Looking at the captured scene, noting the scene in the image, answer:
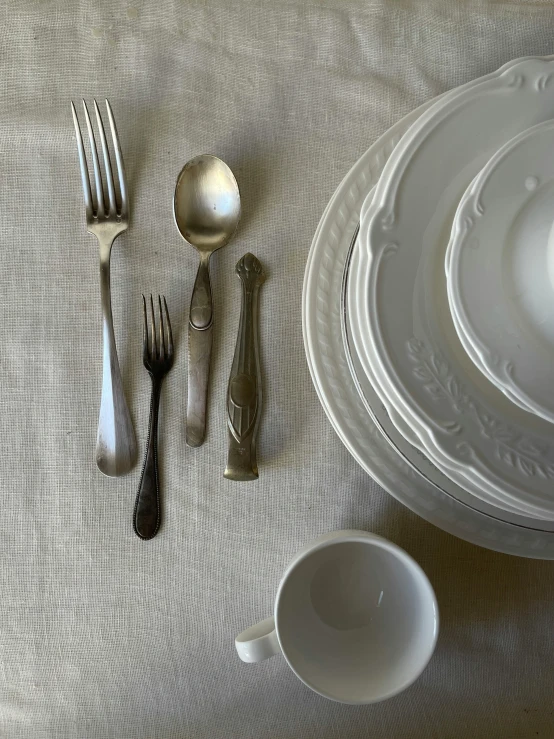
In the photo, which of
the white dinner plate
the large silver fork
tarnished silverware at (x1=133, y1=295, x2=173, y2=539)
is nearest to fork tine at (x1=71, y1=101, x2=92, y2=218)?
the large silver fork

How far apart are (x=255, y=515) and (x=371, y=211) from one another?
0.27 metres

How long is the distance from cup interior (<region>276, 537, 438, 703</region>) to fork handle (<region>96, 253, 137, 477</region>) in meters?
0.17

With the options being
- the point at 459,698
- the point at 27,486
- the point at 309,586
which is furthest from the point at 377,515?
the point at 27,486

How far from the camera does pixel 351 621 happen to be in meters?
0.46

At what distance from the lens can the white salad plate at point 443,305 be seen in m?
0.32

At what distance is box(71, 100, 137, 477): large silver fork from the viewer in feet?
1.51

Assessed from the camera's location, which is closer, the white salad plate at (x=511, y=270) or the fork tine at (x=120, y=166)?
the white salad plate at (x=511, y=270)

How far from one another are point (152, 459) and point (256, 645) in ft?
0.55

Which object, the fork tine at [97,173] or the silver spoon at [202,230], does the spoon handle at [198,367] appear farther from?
the fork tine at [97,173]

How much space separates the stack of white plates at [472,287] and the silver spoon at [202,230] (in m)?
0.15

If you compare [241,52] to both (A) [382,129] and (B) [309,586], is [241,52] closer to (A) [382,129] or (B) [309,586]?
(A) [382,129]

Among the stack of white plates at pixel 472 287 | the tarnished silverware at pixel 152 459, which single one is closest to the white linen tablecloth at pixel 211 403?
the tarnished silverware at pixel 152 459

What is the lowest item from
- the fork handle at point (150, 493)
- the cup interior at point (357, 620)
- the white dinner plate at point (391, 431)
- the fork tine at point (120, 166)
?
the cup interior at point (357, 620)

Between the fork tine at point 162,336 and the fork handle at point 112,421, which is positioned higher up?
the fork tine at point 162,336
